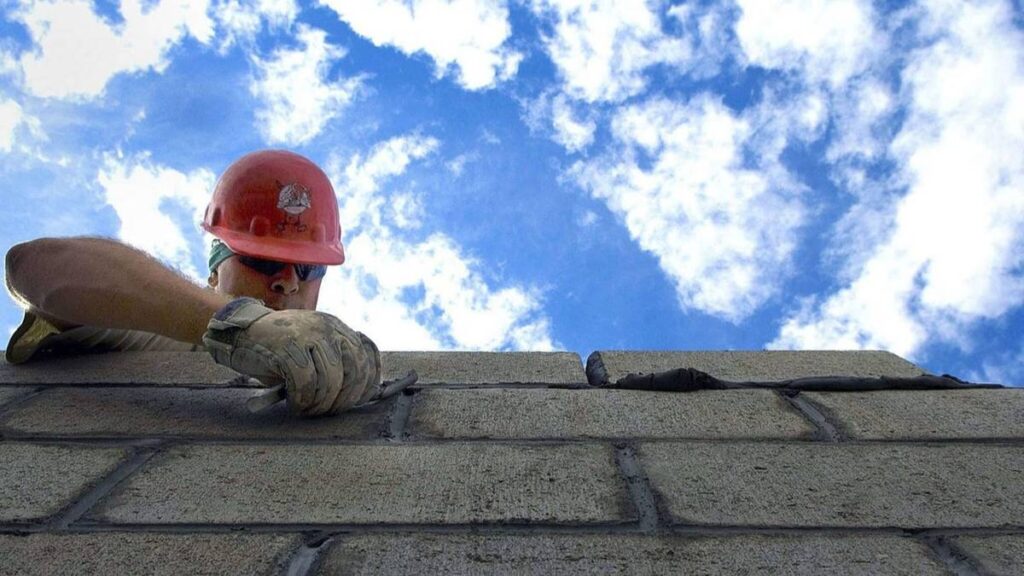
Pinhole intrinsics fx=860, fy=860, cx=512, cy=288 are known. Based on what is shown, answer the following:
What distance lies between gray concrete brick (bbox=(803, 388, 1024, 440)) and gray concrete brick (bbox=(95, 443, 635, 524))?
58 centimetres

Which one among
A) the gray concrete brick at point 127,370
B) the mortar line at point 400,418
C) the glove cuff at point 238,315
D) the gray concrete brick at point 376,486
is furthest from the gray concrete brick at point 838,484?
the gray concrete brick at point 127,370

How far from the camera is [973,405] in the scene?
1.84 m

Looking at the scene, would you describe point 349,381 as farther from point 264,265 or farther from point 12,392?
point 264,265

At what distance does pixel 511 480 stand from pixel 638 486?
20cm

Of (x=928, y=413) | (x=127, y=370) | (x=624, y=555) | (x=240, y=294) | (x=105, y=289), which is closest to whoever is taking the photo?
(x=624, y=555)

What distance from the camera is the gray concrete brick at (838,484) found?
1.28 m

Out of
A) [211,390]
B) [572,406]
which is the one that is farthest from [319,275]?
[572,406]

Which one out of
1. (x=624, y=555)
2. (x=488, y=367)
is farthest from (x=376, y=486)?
(x=488, y=367)

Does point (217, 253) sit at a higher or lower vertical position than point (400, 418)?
higher

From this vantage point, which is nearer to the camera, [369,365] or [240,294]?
[369,365]

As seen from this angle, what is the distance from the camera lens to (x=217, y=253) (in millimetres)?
2564

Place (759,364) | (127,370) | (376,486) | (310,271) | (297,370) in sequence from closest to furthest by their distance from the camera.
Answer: (376,486), (297,370), (127,370), (759,364), (310,271)

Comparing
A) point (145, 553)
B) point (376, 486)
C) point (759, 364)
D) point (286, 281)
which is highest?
point (286, 281)

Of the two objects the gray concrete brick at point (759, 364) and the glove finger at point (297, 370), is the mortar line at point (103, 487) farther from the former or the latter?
the gray concrete brick at point (759, 364)
